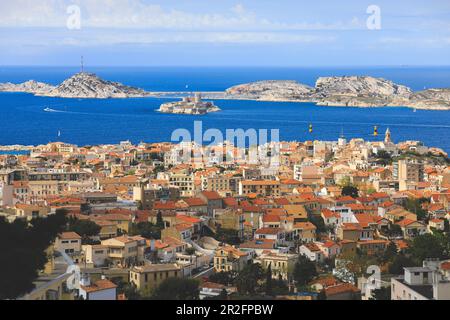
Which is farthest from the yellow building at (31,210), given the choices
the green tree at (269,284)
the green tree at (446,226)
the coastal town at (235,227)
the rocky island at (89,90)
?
the rocky island at (89,90)

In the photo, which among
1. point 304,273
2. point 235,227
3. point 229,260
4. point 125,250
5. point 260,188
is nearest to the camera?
point 304,273

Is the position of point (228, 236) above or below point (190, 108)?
above

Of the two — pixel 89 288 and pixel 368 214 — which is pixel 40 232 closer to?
pixel 89 288

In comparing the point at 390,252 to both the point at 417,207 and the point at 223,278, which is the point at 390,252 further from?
the point at 417,207

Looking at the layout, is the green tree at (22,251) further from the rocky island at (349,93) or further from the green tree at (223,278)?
the rocky island at (349,93)

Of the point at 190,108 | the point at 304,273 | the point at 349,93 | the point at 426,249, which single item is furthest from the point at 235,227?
the point at 349,93

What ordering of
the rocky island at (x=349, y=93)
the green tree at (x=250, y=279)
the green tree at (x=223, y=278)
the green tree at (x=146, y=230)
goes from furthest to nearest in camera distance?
the rocky island at (x=349, y=93) < the green tree at (x=146, y=230) < the green tree at (x=223, y=278) < the green tree at (x=250, y=279)

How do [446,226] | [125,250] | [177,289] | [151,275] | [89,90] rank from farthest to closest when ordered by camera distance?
[89,90]
[446,226]
[125,250]
[151,275]
[177,289]
